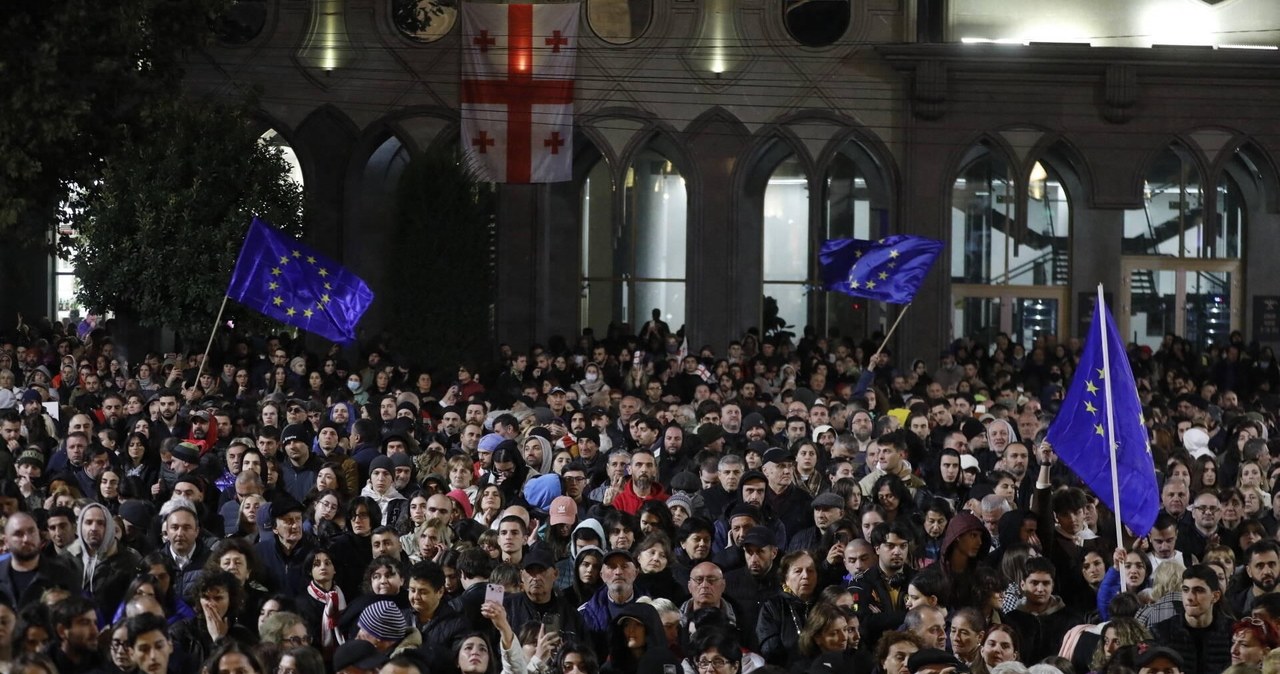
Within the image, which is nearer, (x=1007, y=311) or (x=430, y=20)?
(x=430, y=20)

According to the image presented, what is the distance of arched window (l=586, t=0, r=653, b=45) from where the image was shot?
3084cm

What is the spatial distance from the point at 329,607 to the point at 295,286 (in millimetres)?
8667

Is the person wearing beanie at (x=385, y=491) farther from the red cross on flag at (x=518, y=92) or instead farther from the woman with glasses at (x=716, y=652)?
the red cross on flag at (x=518, y=92)

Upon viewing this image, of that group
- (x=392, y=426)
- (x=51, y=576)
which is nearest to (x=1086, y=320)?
(x=392, y=426)

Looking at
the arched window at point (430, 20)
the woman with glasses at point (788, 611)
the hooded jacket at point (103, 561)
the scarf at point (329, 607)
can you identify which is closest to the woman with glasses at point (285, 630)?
the scarf at point (329, 607)

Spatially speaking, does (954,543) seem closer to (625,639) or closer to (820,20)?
(625,639)

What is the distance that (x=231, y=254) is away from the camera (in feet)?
79.0

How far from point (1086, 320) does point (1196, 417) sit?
43.6 ft

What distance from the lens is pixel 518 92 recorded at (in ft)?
97.6

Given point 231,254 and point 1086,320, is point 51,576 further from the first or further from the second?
point 1086,320

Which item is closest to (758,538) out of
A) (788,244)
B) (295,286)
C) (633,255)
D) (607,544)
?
(607,544)

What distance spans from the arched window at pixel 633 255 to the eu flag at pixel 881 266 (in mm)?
9555

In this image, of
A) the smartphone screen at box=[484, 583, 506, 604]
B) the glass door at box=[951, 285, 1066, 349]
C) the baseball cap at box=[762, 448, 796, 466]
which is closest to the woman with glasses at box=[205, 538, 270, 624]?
the smartphone screen at box=[484, 583, 506, 604]

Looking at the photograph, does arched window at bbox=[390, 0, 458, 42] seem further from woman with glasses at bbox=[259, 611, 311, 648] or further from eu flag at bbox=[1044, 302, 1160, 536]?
woman with glasses at bbox=[259, 611, 311, 648]
